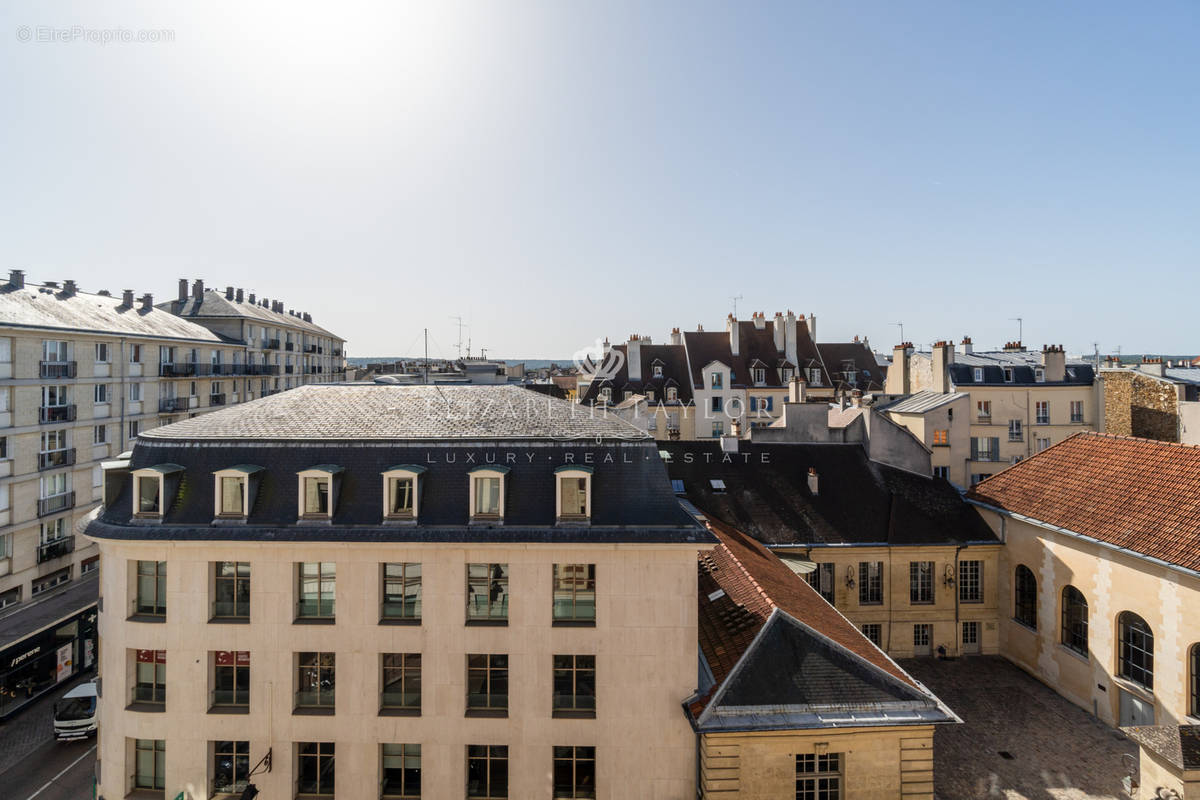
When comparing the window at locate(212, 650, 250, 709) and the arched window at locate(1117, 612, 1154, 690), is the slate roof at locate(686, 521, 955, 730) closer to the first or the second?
the arched window at locate(1117, 612, 1154, 690)

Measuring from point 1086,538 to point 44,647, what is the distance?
1907 inches

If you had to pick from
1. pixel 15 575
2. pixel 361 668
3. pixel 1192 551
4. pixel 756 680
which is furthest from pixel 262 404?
pixel 1192 551

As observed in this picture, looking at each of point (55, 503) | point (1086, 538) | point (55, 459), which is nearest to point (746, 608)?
point (1086, 538)

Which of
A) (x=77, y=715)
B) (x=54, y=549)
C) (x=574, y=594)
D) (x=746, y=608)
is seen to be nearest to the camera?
(x=574, y=594)

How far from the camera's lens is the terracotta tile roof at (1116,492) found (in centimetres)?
2444

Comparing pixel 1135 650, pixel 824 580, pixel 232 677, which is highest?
pixel 232 677

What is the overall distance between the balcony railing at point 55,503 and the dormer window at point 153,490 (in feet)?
90.7

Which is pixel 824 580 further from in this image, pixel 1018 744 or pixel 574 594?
pixel 574 594

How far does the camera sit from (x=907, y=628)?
32531 mm

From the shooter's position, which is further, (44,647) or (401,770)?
(44,647)

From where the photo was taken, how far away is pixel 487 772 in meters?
19.2

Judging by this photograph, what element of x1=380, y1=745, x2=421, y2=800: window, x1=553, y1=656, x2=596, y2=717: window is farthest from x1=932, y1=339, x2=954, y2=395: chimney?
x1=380, y1=745, x2=421, y2=800: window

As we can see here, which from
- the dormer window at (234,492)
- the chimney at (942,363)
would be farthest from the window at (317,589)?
the chimney at (942,363)

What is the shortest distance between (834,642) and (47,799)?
28442mm
